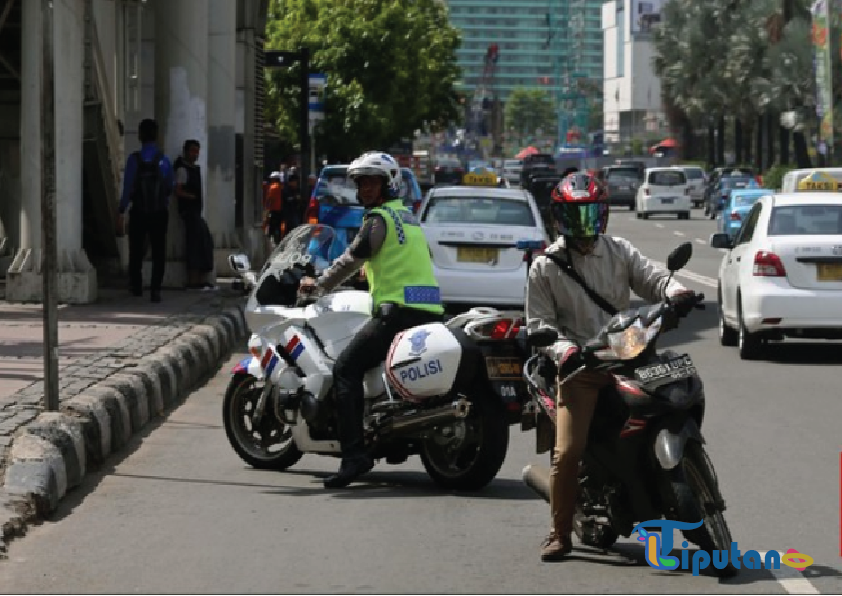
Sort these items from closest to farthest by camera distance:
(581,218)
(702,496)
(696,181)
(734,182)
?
(702,496) < (581,218) < (734,182) < (696,181)

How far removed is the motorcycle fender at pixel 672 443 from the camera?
805 centimetres

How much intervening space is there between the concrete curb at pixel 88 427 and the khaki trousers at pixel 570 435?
234 centimetres

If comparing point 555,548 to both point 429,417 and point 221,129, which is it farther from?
point 221,129

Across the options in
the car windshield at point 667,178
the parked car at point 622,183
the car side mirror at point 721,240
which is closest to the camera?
the car side mirror at point 721,240

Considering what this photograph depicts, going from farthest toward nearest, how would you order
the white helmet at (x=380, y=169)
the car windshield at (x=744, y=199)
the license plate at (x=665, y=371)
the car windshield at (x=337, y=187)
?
the car windshield at (x=744, y=199)
the car windshield at (x=337, y=187)
the white helmet at (x=380, y=169)
the license plate at (x=665, y=371)

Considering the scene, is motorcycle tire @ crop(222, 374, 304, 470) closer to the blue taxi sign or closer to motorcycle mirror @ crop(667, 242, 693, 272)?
motorcycle mirror @ crop(667, 242, 693, 272)

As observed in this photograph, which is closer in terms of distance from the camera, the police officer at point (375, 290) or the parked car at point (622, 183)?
the police officer at point (375, 290)

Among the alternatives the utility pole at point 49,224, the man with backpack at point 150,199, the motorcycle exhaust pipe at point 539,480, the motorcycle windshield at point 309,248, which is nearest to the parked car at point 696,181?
the man with backpack at point 150,199

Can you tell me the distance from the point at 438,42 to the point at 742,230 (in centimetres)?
5605

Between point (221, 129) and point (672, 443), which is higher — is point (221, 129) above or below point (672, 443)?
above

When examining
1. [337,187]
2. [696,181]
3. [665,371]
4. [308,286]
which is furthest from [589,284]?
[696,181]

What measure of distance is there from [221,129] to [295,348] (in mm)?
18355

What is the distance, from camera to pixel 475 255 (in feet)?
72.8

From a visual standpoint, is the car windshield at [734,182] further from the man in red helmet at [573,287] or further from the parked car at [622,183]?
the man in red helmet at [573,287]
